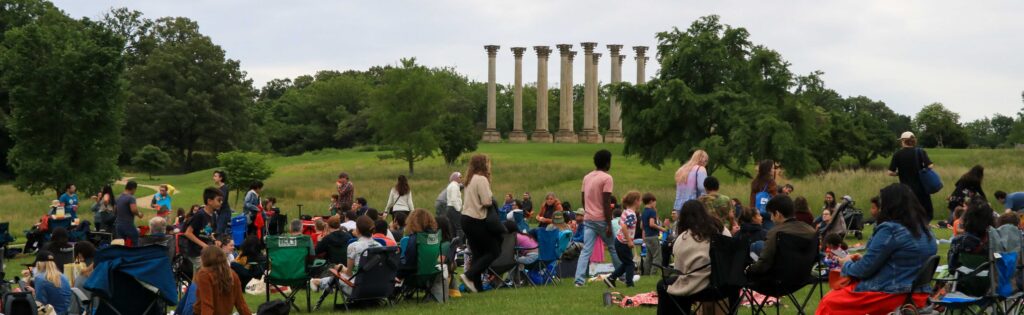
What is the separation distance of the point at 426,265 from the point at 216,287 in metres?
3.86

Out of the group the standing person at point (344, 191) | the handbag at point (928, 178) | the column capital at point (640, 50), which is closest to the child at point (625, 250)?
the handbag at point (928, 178)

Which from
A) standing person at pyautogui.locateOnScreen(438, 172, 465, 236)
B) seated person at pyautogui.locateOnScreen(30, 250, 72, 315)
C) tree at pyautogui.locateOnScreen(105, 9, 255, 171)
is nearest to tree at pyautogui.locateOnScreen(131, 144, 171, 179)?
tree at pyautogui.locateOnScreen(105, 9, 255, 171)

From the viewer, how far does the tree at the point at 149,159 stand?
79.3m

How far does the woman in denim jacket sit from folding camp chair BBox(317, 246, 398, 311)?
17.9 ft

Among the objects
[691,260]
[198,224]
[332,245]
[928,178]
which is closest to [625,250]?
[332,245]

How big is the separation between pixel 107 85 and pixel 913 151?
30.1 m

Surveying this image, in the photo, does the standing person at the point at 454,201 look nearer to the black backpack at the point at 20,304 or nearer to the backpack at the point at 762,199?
the backpack at the point at 762,199

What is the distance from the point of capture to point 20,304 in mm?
10289

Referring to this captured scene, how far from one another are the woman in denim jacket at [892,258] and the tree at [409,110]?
182ft

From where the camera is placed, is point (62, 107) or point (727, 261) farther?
point (62, 107)

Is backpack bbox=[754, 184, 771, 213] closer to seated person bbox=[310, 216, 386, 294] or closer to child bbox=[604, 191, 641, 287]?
child bbox=[604, 191, 641, 287]

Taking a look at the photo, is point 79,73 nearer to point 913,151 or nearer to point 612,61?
point 913,151

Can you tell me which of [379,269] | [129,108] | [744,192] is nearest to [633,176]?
[744,192]

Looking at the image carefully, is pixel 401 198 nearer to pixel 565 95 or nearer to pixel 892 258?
pixel 892 258
